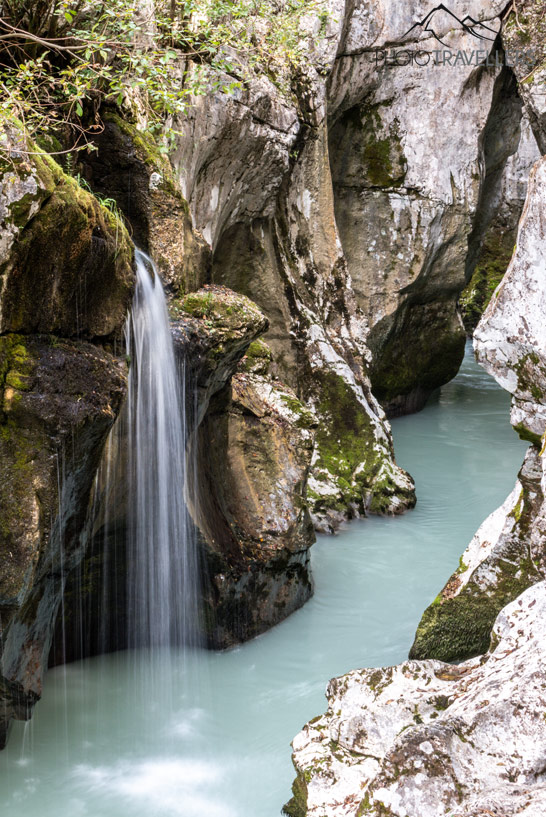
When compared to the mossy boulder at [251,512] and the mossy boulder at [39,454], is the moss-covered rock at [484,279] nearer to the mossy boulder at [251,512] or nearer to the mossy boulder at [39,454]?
the mossy boulder at [251,512]

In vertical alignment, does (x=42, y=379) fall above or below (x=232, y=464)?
above

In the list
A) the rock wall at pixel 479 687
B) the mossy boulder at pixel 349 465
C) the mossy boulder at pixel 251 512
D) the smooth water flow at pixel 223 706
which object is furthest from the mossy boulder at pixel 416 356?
the rock wall at pixel 479 687

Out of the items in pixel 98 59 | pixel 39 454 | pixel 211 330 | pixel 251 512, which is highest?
pixel 98 59

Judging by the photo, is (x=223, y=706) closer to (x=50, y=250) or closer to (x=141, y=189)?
(x=50, y=250)

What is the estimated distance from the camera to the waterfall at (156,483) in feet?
18.8

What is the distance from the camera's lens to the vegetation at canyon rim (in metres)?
5.44

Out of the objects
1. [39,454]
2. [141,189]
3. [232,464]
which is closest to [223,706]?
[232,464]

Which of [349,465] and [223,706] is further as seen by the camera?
[349,465]

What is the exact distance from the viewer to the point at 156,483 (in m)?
6.13

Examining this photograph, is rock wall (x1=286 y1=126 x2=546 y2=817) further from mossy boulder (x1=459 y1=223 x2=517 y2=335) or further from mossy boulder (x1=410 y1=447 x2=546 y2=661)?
mossy boulder (x1=459 y1=223 x2=517 y2=335)

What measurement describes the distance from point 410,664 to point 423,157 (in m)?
9.54

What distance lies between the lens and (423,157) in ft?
40.0

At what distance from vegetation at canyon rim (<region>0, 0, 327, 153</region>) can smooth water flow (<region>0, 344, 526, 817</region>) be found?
3.92m

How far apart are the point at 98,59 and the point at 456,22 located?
7.07 metres
